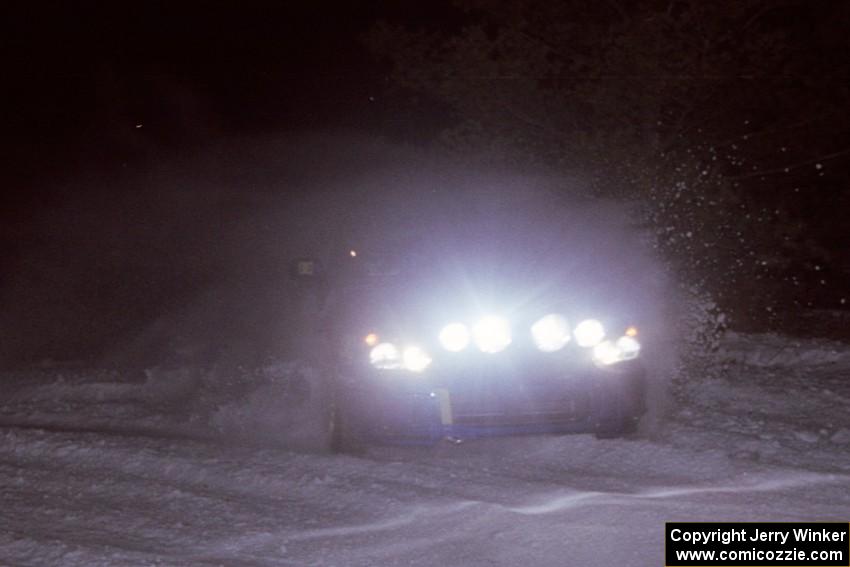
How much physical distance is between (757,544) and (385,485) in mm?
2062

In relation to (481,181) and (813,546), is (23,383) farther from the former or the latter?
(813,546)

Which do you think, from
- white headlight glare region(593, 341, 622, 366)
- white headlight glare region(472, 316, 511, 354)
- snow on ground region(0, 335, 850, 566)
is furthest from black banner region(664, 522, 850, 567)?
white headlight glare region(472, 316, 511, 354)

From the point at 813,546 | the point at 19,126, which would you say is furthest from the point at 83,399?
the point at 19,126

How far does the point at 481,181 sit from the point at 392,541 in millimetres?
8836

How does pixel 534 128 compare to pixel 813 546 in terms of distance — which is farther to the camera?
pixel 534 128

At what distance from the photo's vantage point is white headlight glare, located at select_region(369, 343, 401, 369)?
239 inches

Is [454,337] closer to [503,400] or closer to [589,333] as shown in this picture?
[503,400]

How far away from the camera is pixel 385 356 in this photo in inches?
239

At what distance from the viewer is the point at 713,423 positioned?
273 inches

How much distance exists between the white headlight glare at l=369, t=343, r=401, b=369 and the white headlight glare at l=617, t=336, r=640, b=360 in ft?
4.37

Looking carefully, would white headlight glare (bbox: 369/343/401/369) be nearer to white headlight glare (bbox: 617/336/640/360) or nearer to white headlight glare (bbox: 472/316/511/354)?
white headlight glare (bbox: 472/316/511/354)

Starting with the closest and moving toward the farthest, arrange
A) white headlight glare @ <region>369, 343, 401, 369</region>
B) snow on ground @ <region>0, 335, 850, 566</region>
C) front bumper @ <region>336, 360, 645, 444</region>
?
1. snow on ground @ <region>0, 335, 850, 566</region>
2. front bumper @ <region>336, 360, 645, 444</region>
3. white headlight glare @ <region>369, 343, 401, 369</region>

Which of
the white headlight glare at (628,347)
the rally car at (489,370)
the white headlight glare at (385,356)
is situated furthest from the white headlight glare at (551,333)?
the white headlight glare at (385,356)

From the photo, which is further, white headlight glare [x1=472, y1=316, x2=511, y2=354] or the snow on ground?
white headlight glare [x1=472, y1=316, x2=511, y2=354]
